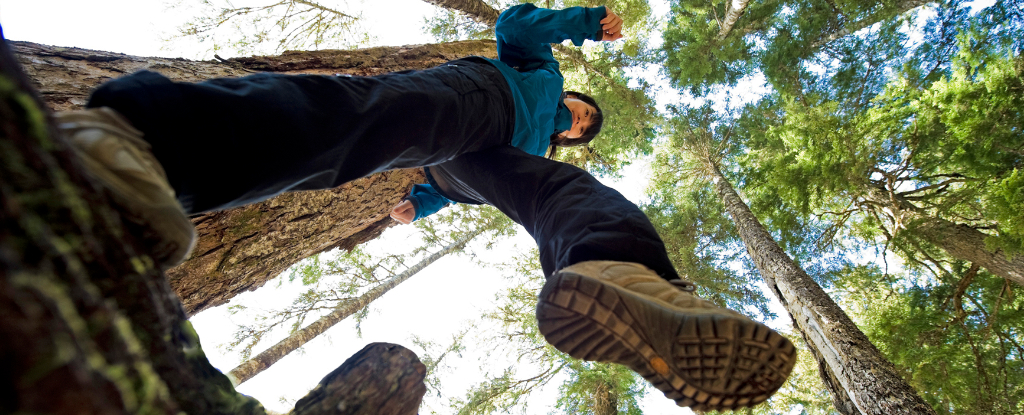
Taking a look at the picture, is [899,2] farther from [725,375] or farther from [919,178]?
[725,375]

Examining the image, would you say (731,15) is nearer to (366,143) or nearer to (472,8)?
(472,8)

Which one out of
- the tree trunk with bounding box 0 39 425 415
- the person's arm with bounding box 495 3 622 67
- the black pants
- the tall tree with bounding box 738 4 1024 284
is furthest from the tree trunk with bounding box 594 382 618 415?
the tree trunk with bounding box 0 39 425 415

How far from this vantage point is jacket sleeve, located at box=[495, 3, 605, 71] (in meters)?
2.34

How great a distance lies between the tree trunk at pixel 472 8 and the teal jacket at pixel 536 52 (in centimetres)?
369

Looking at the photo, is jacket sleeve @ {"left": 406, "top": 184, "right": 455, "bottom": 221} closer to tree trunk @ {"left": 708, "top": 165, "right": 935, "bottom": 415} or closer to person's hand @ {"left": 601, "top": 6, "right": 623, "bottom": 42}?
person's hand @ {"left": 601, "top": 6, "right": 623, "bottom": 42}

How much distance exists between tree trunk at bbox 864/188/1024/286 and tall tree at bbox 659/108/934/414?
1.60 metres

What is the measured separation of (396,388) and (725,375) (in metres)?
0.83

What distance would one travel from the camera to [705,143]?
8117 mm

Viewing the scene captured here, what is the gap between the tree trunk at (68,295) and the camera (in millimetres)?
336

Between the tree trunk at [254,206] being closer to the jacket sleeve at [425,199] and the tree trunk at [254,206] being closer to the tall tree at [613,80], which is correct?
the jacket sleeve at [425,199]

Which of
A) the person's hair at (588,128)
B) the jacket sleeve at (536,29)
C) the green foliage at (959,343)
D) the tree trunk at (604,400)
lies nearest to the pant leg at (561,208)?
the jacket sleeve at (536,29)

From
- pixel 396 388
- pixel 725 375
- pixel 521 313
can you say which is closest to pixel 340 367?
pixel 396 388

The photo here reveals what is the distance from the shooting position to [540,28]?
235cm

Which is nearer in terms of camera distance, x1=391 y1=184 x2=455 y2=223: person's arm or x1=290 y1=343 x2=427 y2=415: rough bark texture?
x1=290 y1=343 x2=427 y2=415: rough bark texture
